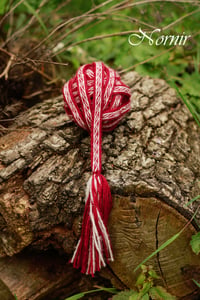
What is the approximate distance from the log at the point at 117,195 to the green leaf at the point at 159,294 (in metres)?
0.07

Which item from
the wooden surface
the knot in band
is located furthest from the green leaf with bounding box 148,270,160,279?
the knot in band

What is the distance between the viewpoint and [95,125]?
1404 millimetres

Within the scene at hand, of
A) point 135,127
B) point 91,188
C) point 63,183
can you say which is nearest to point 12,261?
point 63,183

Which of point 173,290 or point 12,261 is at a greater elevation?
point 12,261

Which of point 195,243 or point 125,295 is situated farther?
point 125,295

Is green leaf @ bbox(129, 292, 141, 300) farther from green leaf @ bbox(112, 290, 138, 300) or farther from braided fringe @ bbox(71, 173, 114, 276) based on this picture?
braided fringe @ bbox(71, 173, 114, 276)

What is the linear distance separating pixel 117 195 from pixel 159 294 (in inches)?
19.2

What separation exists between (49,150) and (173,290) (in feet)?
2.95

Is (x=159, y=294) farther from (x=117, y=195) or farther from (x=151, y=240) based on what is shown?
(x=117, y=195)

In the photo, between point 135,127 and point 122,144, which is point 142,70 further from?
point 122,144

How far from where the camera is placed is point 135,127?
5.06 feet

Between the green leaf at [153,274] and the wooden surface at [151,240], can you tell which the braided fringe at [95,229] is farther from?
the green leaf at [153,274]

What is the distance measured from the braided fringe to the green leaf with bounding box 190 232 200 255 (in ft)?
1.20

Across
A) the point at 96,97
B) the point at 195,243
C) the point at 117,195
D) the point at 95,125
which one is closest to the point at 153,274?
the point at 195,243
